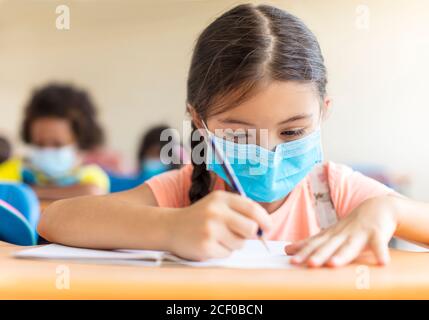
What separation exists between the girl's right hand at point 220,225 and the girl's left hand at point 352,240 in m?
0.08

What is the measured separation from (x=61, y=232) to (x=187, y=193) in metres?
0.44

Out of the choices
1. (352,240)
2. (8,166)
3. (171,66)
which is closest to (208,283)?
(352,240)

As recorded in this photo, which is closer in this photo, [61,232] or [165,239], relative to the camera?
[165,239]

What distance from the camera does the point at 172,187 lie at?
1.34 m

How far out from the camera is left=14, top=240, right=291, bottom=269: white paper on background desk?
0.77 m

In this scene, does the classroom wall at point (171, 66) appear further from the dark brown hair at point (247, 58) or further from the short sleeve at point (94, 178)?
the dark brown hair at point (247, 58)

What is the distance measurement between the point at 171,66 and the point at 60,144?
3.70 meters

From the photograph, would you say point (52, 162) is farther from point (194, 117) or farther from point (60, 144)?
point (194, 117)

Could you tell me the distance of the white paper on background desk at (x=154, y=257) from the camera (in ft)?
2.54

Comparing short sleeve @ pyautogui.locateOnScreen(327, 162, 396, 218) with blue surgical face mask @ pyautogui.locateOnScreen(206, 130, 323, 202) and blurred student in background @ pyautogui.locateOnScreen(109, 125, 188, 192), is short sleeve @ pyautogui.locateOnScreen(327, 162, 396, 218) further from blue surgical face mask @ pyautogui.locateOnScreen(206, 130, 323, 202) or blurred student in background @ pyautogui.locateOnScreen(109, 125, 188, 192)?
blurred student in background @ pyautogui.locateOnScreen(109, 125, 188, 192)

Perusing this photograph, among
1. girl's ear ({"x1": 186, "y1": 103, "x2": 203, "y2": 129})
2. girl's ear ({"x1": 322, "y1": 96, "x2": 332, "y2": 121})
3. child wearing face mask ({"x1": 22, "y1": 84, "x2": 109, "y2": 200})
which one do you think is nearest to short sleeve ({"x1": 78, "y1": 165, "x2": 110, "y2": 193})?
child wearing face mask ({"x1": 22, "y1": 84, "x2": 109, "y2": 200})
